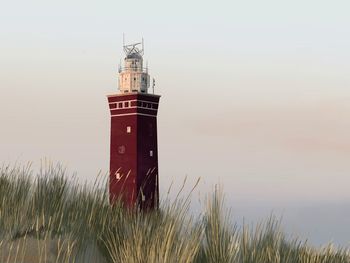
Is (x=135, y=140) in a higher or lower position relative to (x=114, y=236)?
higher

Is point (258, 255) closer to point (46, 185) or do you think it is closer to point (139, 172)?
point (46, 185)

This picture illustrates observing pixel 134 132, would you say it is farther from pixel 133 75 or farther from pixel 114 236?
pixel 114 236

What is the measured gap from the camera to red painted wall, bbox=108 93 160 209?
3934 centimetres

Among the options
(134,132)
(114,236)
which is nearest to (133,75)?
(134,132)

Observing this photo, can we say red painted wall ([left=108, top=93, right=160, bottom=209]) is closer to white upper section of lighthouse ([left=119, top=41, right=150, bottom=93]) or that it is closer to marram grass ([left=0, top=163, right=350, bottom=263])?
white upper section of lighthouse ([left=119, top=41, right=150, bottom=93])

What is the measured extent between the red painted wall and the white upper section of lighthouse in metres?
1.37

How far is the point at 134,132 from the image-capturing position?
40.2 metres

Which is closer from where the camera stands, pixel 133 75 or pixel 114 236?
pixel 114 236

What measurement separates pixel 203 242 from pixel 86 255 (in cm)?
122

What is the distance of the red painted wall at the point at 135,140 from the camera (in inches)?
1549

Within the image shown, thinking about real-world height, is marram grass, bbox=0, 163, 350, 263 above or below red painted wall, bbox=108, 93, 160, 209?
below

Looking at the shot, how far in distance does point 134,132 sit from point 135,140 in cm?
60

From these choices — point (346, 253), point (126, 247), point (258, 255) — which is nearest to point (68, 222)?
point (126, 247)

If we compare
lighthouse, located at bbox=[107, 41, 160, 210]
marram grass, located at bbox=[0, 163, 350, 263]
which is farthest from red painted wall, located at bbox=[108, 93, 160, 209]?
marram grass, located at bbox=[0, 163, 350, 263]
